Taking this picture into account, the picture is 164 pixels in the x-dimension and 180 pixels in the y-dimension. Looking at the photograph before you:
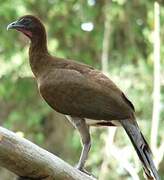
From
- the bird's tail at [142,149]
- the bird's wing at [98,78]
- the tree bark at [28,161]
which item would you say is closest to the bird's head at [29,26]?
the bird's wing at [98,78]

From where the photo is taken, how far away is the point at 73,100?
11.9 feet

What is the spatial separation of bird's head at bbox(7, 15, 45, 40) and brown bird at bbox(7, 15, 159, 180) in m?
0.01

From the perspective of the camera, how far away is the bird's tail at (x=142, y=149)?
342 centimetres

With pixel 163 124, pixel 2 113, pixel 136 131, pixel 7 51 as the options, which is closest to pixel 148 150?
pixel 136 131

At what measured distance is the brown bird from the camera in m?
3.50

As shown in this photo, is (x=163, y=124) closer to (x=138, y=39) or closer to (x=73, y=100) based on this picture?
(x=138, y=39)

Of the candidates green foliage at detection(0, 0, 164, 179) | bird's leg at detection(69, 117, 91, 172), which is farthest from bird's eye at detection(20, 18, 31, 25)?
green foliage at detection(0, 0, 164, 179)

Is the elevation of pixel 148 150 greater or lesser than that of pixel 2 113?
greater

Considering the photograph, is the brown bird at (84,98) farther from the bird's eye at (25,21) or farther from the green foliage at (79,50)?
the green foliage at (79,50)

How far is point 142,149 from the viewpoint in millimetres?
3451

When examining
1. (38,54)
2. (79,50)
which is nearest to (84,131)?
(38,54)

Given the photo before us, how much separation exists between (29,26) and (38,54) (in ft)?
0.53

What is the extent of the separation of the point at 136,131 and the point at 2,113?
4.94 m

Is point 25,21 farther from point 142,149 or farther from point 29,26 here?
point 142,149
